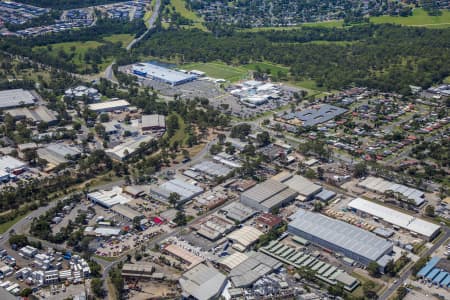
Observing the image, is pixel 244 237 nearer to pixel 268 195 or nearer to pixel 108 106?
pixel 268 195

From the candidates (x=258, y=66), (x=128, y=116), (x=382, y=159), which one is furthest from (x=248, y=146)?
(x=258, y=66)

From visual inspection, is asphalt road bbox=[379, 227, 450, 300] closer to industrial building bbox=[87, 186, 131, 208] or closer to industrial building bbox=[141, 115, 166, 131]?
industrial building bbox=[87, 186, 131, 208]

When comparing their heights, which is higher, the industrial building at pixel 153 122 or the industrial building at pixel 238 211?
the industrial building at pixel 153 122

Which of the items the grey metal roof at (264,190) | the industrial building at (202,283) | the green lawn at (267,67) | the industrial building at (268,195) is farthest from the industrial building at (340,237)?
the green lawn at (267,67)

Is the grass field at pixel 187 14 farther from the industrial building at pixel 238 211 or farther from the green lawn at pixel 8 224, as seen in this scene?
the green lawn at pixel 8 224

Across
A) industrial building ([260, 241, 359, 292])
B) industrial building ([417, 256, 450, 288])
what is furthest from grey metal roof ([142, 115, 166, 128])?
industrial building ([417, 256, 450, 288])

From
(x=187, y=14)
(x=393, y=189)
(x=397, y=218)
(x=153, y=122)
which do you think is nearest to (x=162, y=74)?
(x=153, y=122)
